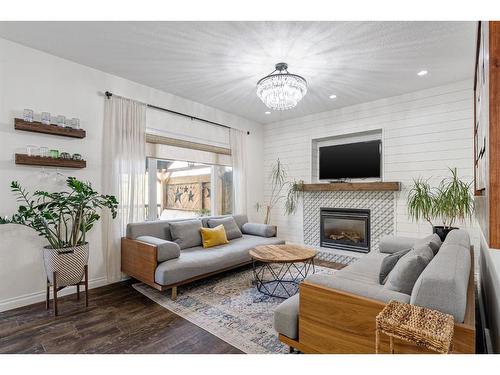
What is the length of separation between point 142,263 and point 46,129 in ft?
5.94

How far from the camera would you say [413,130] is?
3.86 meters

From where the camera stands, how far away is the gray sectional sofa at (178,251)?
280 centimetres

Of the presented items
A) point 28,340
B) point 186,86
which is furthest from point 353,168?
point 28,340

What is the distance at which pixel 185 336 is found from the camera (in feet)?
6.86

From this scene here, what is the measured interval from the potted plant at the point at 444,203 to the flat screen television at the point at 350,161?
0.71m

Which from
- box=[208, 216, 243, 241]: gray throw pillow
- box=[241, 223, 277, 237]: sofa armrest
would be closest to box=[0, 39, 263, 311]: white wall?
box=[208, 216, 243, 241]: gray throw pillow

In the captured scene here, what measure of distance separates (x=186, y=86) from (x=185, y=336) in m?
3.19

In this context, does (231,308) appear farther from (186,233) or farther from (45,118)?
(45,118)

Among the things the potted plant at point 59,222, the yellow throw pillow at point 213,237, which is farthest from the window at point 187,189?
the potted plant at point 59,222

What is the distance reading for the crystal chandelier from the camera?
275 centimetres

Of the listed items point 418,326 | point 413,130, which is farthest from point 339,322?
point 413,130

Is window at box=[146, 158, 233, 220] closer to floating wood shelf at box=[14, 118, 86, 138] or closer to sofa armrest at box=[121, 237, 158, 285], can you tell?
sofa armrest at box=[121, 237, 158, 285]

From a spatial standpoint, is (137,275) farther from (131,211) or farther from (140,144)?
(140,144)

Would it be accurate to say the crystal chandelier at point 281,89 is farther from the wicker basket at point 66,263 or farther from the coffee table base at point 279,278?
the wicker basket at point 66,263
